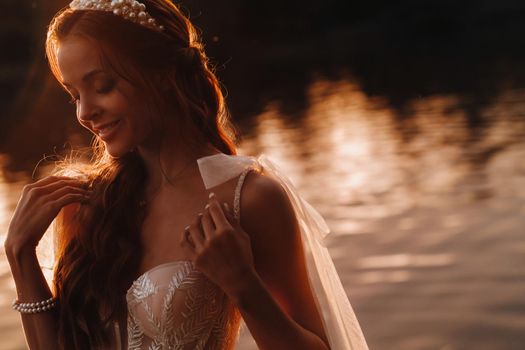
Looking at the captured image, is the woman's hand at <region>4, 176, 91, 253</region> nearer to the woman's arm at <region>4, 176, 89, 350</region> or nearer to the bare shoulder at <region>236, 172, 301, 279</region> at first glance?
the woman's arm at <region>4, 176, 89, 350</region>

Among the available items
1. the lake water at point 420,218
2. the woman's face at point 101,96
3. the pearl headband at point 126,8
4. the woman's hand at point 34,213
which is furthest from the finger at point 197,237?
the lake water at point 420,218

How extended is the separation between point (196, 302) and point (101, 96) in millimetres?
531

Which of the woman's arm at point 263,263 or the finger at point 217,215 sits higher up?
the finger at point 217,215

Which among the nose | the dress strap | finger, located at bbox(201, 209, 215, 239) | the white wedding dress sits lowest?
the white wedding dress

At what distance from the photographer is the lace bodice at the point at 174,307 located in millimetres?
2092

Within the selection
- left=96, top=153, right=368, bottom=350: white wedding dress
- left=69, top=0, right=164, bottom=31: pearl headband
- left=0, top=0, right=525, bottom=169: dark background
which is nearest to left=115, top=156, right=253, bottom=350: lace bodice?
left=96, top=153, right=368, bottom=350: white wedding dress

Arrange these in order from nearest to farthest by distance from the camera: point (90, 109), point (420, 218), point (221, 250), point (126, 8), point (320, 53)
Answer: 1. point (221, 250)
2. point (90, 109)
3. point (126, 8)
4. point (420, 218)
5. point (320, 53)

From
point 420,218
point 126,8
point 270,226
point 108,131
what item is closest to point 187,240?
point 270,226

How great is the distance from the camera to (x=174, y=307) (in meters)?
2.10

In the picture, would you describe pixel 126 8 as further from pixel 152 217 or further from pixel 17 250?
pixel 17 250

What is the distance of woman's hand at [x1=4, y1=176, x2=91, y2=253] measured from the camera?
2.08 m

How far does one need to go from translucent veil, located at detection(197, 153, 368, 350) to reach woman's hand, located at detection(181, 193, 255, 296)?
28cm

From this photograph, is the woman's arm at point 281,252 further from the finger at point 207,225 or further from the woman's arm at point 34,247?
the woman's arm at point 34,247

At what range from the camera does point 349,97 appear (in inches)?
898
